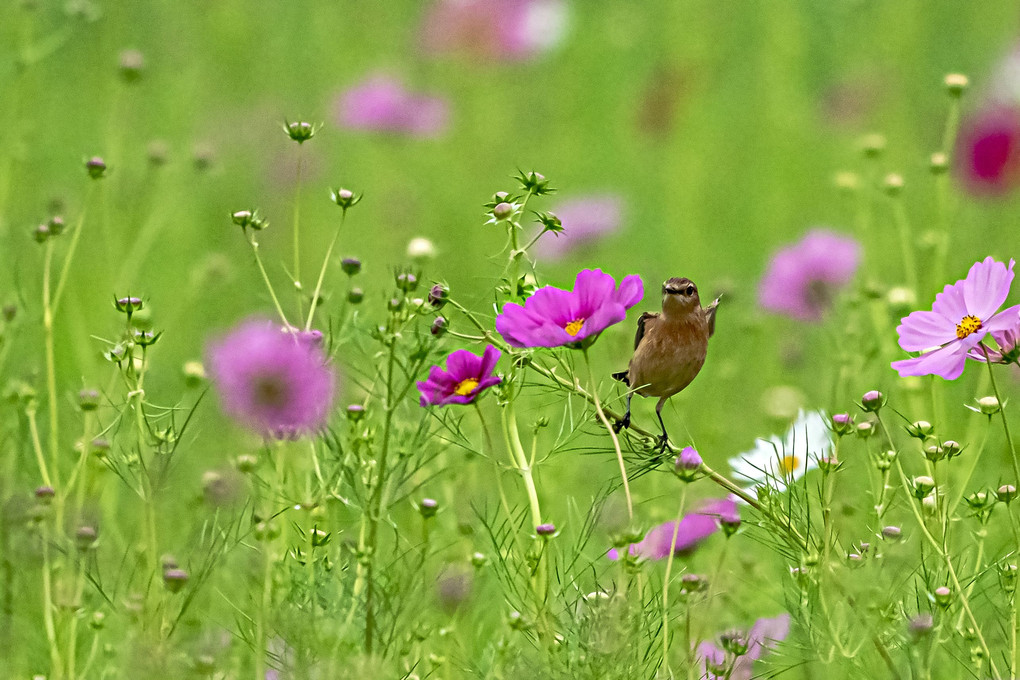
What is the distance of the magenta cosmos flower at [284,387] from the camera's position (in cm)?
88

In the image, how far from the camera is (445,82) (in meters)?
3.30

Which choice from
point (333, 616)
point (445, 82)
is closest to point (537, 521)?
point (333, 616)

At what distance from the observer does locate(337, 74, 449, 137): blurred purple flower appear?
2.66m

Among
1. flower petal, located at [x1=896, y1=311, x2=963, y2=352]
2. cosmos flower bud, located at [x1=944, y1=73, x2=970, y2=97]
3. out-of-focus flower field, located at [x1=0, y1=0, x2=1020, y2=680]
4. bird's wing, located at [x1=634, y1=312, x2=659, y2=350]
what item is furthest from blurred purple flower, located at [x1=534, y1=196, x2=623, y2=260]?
flower petal, located at [x1=896, y1=311, x2=963, y2=352]

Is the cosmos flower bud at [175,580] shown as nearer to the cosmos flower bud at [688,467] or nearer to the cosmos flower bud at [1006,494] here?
the cosmos flower bud at [688,467]

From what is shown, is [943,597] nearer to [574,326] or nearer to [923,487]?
[923,487]

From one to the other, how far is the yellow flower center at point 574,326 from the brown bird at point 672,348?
0.08 m

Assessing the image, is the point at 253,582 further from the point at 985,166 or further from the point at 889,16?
the point at 889,16

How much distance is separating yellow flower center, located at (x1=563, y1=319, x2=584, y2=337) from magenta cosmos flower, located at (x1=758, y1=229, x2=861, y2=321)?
1088 millimetres

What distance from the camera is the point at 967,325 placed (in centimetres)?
85

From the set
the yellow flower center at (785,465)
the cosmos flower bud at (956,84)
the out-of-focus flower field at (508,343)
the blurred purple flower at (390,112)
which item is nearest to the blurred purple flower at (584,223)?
the out-of-focus flower field at (508,343)

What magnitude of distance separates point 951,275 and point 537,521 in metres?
1.29

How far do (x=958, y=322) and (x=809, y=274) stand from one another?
115cm

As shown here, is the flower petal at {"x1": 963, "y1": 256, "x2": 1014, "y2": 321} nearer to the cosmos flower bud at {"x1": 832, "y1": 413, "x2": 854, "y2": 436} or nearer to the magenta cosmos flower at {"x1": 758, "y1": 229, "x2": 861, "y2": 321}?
the cosmos flower bud at {"x1": 832, "y1": 413, "x2": 854, "y2": 436}
